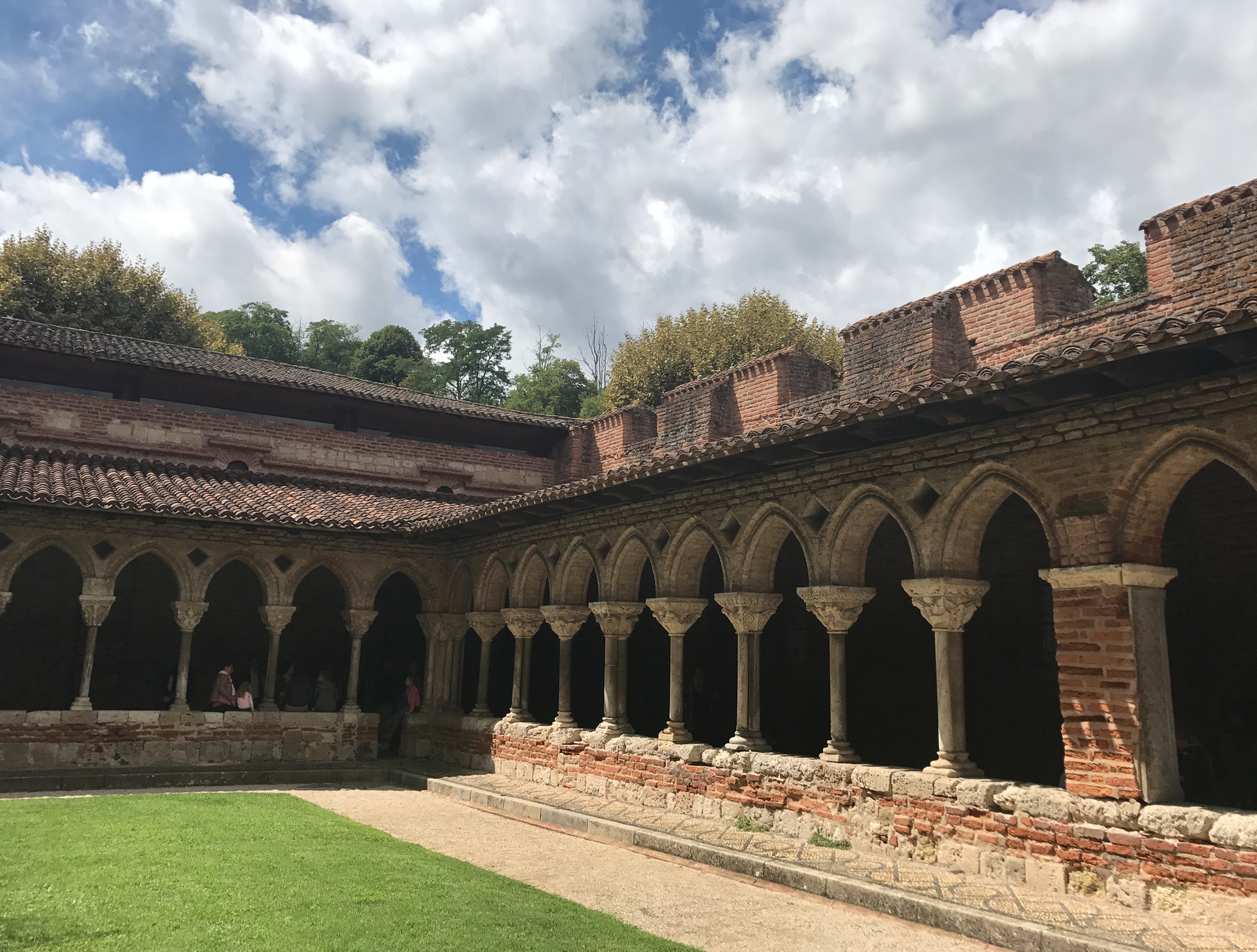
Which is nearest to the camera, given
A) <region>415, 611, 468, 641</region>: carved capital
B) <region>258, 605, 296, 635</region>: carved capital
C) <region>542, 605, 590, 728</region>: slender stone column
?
<region>542, 605, 590, 728</region>: slender stone column

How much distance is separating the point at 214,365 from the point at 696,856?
17.0 metres

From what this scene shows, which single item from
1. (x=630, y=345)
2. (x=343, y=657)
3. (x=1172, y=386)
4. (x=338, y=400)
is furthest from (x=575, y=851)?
(x=630, y=345)

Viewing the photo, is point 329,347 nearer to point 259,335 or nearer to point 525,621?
point 259,335

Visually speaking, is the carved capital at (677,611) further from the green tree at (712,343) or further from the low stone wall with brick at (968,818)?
the green tree at (712,343)

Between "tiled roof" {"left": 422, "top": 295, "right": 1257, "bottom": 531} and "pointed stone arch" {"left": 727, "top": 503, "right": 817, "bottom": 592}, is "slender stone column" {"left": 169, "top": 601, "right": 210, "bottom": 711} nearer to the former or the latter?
"tiled roof" {"left": 422, "top": 295, "right": 1257, "bottom": 531}

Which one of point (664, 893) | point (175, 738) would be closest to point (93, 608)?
point (175, 738)

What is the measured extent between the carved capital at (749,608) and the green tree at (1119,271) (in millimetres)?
24306

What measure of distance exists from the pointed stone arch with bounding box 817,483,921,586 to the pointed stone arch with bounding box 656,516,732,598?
2112 millimetres

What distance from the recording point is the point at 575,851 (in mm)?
8969

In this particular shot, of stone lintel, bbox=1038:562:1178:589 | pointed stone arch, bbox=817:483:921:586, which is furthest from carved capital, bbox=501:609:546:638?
stone lintel, bbox=1038:562:1178:589

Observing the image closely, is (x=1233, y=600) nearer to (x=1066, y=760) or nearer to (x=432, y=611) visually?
(x=1066, y=760)

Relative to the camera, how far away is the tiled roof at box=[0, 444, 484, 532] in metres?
13.2

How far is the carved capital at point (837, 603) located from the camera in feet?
31.0

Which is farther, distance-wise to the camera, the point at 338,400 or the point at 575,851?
the point at 338,400
